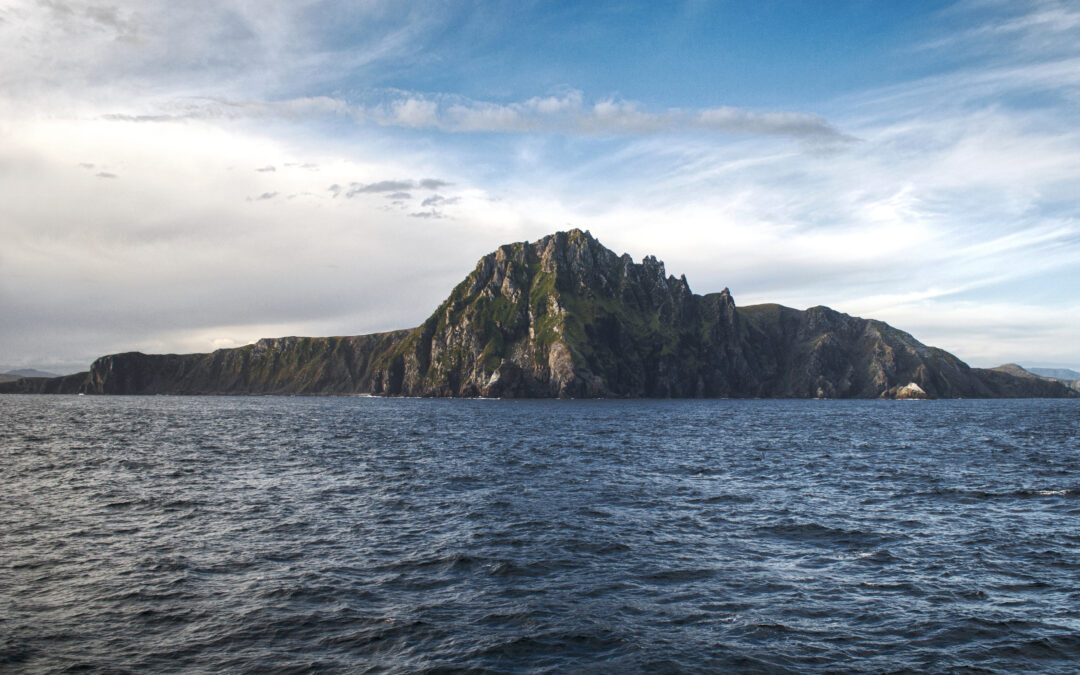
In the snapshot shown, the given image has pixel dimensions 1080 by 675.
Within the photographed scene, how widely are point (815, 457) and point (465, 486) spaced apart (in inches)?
1565

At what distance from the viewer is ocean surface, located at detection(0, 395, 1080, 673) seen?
18.0m

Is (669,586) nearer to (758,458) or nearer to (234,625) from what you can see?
(234,625)

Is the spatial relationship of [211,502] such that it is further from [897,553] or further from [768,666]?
[897,553]

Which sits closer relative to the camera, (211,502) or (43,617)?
(43,617)

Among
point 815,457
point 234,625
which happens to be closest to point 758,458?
point 815,457

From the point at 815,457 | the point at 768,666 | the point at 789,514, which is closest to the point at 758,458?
the point at 815,457

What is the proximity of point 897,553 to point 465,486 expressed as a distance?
27.8 metres

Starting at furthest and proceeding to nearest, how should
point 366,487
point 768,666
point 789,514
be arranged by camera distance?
1. point 366,487
2. point 789,514
3. point 768,666

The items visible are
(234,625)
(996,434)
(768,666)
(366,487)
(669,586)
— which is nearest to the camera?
(768,666)

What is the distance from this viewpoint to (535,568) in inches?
1021

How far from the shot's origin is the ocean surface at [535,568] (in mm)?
18000

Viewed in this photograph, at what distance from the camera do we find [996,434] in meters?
97.4

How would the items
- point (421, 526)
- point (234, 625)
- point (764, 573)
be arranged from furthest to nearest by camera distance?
point (421, 526), point (764, 573), point (234, 625)

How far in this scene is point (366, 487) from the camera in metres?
44.4
